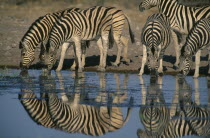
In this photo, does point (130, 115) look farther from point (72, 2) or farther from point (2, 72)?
point (72, 2)

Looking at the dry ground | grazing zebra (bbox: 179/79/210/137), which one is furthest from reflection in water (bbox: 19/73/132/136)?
the dry ground

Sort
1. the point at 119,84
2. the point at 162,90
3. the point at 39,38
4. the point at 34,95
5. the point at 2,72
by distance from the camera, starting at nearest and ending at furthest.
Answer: the point at 34,95 → the point at 162,90 → the point at 119,84 → the point at 2,72 → the point at 39,38

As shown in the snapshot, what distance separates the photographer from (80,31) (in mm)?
15852

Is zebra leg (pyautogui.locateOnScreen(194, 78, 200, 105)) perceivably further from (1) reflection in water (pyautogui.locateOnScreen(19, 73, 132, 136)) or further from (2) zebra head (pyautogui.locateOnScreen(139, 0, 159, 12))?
(2) zebra head (pyautogui.locateOnScreen(139, 0, 159, 12))

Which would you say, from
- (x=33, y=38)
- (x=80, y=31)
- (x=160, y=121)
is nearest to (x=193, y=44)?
(x=80, y=31)

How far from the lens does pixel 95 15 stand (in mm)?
16453

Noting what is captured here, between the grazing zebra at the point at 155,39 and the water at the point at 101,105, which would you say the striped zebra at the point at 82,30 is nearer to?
the water at the point at 101,105

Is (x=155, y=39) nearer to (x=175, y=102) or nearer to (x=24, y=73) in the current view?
(x=24, y=73)

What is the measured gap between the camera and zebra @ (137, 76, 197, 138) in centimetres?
779

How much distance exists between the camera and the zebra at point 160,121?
7.79 meters

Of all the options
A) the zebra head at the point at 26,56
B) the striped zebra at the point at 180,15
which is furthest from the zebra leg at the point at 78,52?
the striped zebra at the point at 180,15

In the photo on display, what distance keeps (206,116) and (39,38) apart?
7916 mm

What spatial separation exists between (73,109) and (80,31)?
21.8 ft

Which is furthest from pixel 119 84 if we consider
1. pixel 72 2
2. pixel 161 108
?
pixel 72 2
